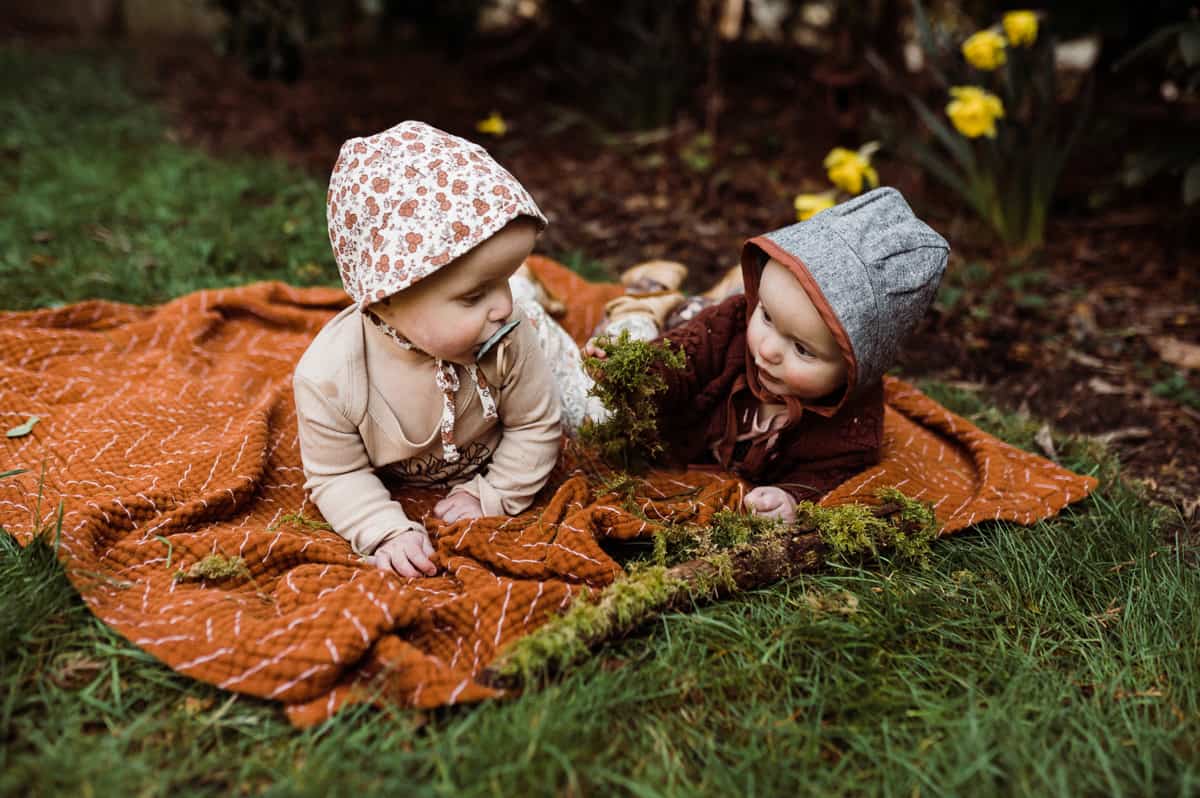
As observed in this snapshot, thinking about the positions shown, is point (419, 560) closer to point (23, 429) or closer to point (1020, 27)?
point (23, 429)

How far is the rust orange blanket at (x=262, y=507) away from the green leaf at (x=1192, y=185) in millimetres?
1584

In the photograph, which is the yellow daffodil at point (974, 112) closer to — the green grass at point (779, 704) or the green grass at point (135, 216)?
the green grass at point (779, 704)

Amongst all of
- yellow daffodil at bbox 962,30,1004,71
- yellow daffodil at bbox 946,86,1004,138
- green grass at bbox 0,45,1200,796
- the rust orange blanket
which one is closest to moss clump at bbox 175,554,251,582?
the rust orange blanket

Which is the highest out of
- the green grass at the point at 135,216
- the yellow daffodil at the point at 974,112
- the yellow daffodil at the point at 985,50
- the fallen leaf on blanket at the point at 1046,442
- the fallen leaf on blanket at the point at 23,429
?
the yellow daffodil at the point at 985,50

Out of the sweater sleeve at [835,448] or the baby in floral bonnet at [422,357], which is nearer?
the baby in floral bonnet at [422,357]

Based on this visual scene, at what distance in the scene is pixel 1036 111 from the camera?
4.30 metres

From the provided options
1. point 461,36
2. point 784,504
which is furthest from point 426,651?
point 461,36

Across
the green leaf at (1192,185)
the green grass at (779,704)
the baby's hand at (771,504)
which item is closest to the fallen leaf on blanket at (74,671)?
the green grass at (779,704)

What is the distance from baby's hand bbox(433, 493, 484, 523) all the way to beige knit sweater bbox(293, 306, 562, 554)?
3cm

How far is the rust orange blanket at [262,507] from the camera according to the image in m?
1.81

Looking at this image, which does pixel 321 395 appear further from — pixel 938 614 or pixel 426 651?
pixel 938 614

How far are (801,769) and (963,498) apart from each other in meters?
1.25

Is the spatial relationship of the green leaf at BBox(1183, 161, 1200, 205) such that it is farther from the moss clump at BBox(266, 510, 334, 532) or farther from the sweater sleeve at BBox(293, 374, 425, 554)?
the moss clump at BBox(266, 510, 334, 532)

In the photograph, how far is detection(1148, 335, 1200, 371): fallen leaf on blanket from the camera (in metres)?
3.64
